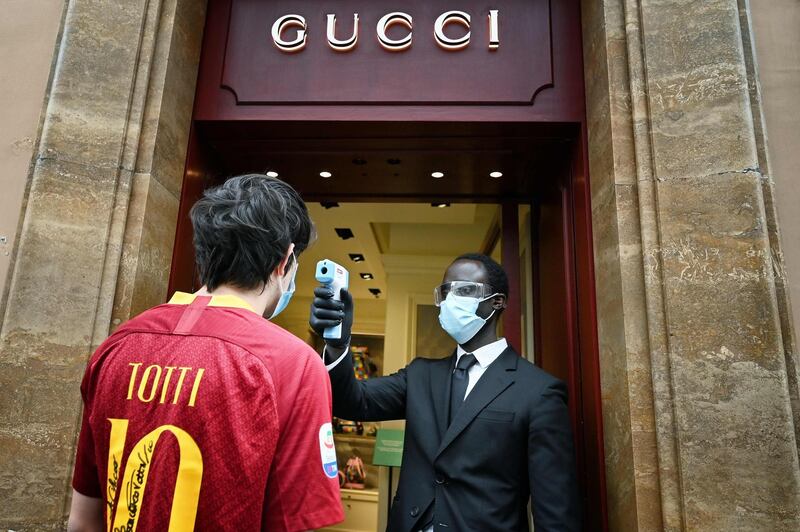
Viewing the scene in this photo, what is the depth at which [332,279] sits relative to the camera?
1.95m

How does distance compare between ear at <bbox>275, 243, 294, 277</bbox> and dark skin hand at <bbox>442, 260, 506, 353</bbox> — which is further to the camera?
dark skin hand at <bbox>442, 260, 506, 353</bbox>

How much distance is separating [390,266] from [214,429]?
19.6 ft

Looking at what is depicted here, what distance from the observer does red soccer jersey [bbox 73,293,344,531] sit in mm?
1020

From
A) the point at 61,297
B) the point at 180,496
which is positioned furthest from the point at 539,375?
the point at 61,297

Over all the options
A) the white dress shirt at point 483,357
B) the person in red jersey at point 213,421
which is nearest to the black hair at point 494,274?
the white dress shirt at point 483,357

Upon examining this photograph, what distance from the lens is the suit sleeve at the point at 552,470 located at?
1939 millimetres

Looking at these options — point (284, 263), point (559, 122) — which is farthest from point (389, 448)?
point (284, 263)

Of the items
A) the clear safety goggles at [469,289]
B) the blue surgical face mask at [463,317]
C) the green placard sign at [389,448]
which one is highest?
the clear safety goggles at [469,289]

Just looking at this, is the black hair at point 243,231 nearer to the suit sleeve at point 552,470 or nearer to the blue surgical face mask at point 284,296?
the blue surgical face mask at point 284,296

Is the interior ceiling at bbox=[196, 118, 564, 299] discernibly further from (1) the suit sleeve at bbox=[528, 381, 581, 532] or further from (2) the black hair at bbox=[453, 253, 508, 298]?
(1) the suit sleeve at bbox=[528, 381, 581, 532]

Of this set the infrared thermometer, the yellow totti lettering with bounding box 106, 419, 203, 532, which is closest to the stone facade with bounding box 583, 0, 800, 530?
the infrared thermometer

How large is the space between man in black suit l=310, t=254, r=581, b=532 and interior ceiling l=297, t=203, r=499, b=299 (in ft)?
6.91

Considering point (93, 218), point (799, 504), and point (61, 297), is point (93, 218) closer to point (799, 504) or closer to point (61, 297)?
point (61, 297)

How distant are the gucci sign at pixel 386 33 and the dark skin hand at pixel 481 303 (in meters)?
1.14
